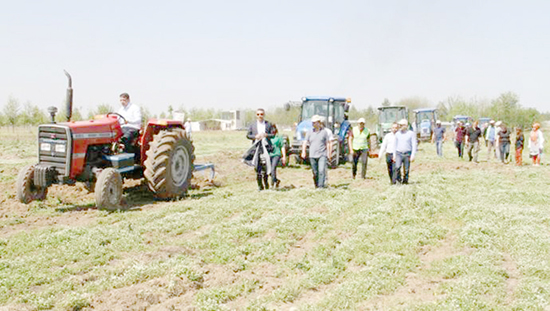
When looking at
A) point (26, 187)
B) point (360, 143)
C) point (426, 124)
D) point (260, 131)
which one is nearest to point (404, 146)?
point (360, 143)

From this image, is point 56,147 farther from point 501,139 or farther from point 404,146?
point 501,139

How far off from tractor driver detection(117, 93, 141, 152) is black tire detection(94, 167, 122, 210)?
1.12 meters

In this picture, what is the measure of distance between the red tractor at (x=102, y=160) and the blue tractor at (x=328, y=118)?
8.00 metres

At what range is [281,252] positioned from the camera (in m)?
6.50

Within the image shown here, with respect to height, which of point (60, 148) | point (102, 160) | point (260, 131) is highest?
point (260, 131)

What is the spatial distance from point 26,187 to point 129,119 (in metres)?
2.23

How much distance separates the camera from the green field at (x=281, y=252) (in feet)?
16.0

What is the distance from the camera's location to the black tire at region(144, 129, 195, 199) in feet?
32.8

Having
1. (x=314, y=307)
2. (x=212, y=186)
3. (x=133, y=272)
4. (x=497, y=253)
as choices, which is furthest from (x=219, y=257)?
(x=212, y=186)

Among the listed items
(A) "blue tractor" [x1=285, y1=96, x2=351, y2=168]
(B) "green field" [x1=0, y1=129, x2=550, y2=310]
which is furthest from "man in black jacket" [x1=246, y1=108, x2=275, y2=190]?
(A) "blue tractor" [x1=285, y1=96, x2=351, y2=168]

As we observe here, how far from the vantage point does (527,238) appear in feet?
23.0

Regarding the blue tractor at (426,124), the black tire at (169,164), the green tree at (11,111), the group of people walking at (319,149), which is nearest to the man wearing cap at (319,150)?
the group of people walking at (319,149)

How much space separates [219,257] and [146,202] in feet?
15.1

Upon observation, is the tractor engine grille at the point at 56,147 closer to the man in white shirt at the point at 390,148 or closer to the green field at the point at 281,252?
the green field at the point at 281,252
